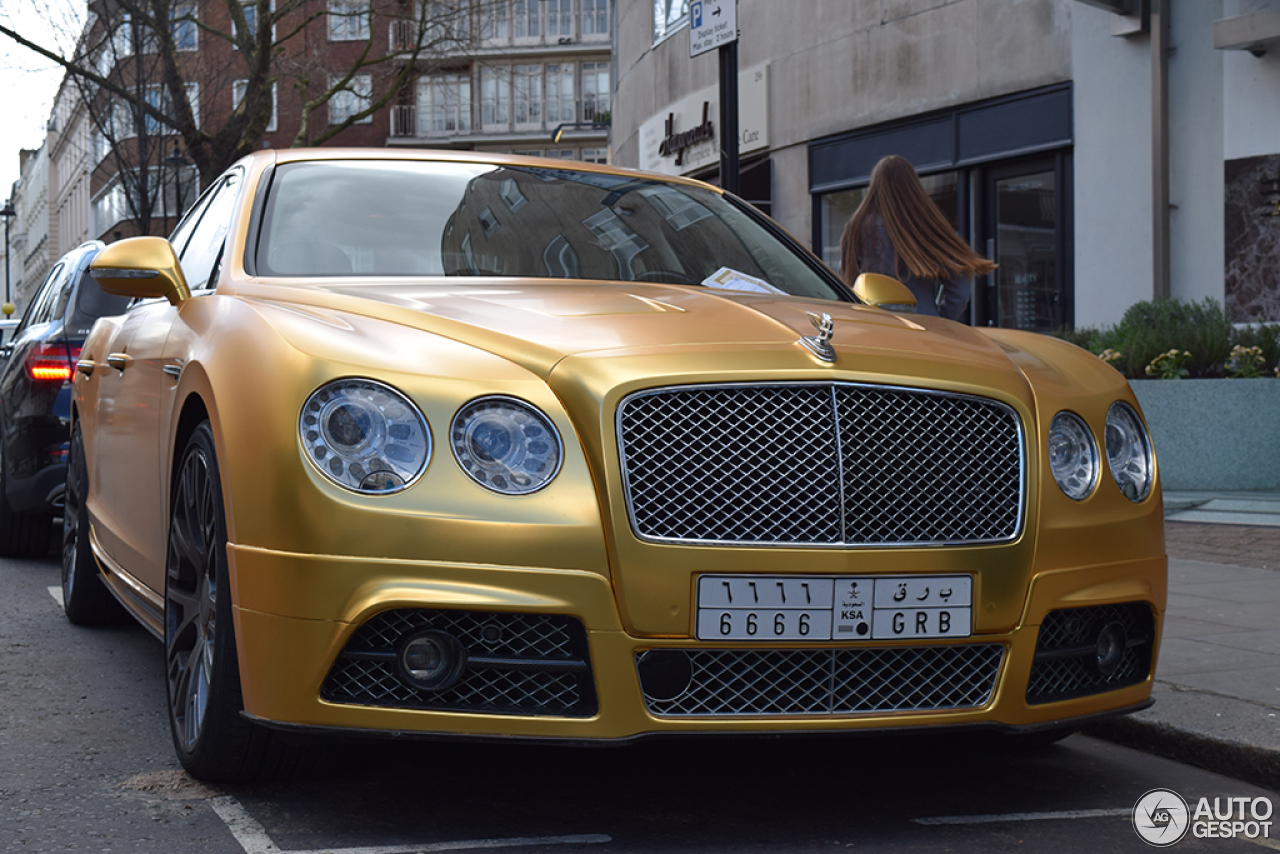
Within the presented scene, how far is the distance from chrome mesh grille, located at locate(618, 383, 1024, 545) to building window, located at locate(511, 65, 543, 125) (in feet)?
208

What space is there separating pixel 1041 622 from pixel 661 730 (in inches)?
35.2

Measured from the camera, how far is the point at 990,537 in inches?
131

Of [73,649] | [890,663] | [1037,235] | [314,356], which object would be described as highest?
[1037,235]

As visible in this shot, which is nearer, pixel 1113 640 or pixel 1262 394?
pixel 1113 640

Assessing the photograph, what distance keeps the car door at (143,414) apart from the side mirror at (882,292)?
6.45 feet

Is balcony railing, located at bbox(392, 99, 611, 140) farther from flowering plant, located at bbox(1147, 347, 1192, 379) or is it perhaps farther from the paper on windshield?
the paper on windshield

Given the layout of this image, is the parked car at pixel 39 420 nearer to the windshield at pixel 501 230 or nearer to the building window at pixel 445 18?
the windshield at pixel 501 230

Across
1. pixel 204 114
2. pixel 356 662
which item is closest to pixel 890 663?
pixel 356 662

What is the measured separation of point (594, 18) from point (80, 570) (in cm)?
6126

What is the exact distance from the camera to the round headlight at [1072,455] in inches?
138

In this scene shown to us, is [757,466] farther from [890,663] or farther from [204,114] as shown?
[204,114]

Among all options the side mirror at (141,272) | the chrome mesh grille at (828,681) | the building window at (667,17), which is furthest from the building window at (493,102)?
the chrome mesh grille at (828,681)

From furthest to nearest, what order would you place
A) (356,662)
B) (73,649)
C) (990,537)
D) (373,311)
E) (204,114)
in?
1. (204,114)
2. (73,649)
3. (373,311)
4. (990,537)
5. (356,662)

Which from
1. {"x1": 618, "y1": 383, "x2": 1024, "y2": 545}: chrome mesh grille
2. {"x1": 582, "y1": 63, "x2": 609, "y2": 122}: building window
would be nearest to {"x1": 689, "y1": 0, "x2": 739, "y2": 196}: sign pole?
{"x1": 618, "y1": 383, "x2": 1024, "y2": 545}: chrome mesh grille
